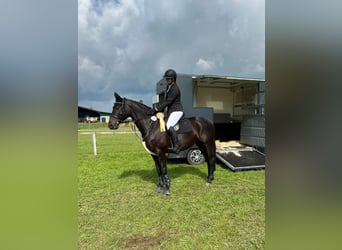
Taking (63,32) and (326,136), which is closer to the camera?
(326,136)

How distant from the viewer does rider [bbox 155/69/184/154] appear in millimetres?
4555

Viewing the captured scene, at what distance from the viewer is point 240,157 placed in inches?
269

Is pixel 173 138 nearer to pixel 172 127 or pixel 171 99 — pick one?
pixel 172 127

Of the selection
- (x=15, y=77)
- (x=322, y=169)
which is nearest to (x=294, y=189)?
(x=322, y=169)

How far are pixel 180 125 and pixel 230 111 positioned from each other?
189 inches

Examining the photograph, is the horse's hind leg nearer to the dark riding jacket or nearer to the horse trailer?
the horse trailer

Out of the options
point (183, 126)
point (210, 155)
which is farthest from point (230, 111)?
point (183, 126)

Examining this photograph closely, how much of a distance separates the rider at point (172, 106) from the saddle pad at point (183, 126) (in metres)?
0.13

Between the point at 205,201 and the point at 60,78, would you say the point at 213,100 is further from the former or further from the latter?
the point at 60,78

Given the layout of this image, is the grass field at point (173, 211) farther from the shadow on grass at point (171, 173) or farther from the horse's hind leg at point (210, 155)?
the horse's hind leg at point (210, 155)

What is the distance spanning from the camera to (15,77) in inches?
32.2

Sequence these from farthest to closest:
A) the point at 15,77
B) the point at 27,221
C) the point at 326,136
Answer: the point at 27,221, the point at 15,77, the point at 326,136

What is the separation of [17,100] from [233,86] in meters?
8.62

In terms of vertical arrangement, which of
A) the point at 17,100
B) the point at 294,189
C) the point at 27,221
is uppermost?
the point at 17,100
